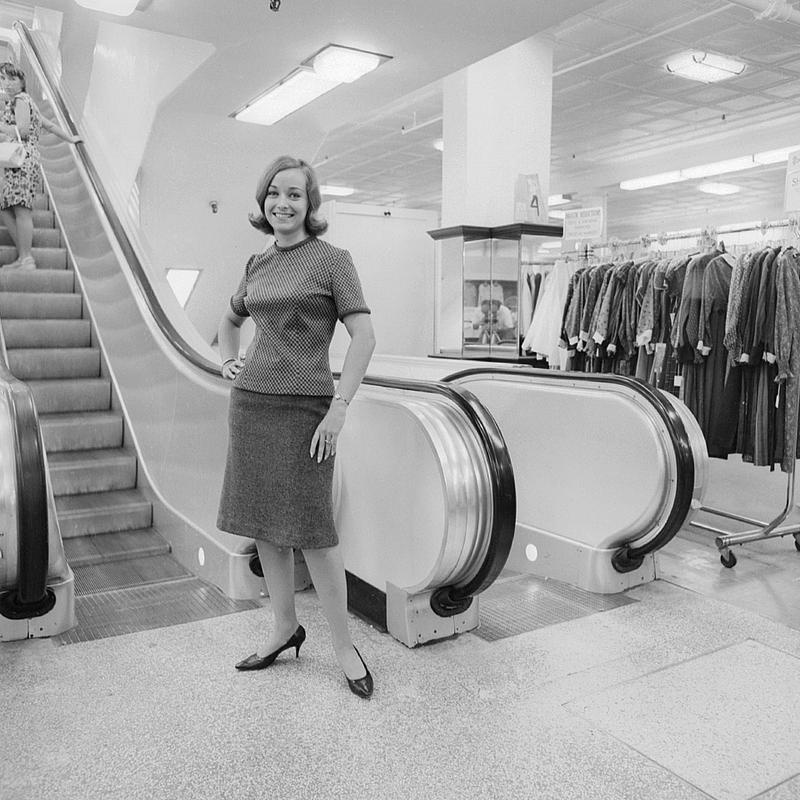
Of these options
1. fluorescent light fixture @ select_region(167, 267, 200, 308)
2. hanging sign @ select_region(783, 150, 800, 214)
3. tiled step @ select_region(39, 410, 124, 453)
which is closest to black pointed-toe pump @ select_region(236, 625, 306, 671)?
A: tiled step @ select_region(39, 410, 124, 453)

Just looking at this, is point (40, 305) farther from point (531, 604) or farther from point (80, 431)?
point (531, 604)

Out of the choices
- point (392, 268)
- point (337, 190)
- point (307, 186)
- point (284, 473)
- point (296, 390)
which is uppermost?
point (337, 190)

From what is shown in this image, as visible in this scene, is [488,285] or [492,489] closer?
[492,489]

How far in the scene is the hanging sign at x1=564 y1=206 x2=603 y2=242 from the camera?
6.04m

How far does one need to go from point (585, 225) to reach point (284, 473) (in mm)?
4178

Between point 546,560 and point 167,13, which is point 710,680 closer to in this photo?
Answer: point 546,560

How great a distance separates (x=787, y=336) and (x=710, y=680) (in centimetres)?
235

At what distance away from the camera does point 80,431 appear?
504 centimetres

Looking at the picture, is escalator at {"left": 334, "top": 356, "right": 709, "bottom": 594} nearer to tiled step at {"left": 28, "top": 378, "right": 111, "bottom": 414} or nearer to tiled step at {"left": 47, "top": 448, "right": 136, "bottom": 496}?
tiled step at {"left": 47, "top": 448, "right": 136, "bottom": 496}

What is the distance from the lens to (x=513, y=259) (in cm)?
755

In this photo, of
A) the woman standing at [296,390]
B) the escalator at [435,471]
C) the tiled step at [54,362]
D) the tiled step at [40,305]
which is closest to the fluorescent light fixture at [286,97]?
the escalator at [435,471]

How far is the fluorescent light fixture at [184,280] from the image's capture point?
32.4ft

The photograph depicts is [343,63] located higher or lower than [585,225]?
higher

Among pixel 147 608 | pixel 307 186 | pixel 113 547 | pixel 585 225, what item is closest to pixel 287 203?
pixel 307 186
